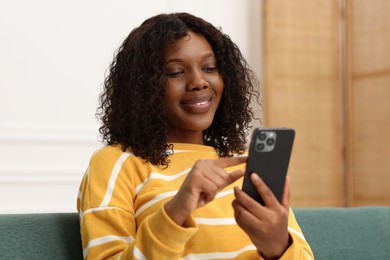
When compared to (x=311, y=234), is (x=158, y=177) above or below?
above

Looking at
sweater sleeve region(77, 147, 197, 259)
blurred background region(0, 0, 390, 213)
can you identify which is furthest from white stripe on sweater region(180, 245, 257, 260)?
blurred background region(0, 0, 390, 213)

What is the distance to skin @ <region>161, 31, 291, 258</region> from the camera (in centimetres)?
112

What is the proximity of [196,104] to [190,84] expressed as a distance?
43mm

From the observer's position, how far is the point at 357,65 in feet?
13.6

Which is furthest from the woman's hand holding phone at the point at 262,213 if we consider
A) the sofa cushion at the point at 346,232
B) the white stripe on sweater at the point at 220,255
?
the sofa cushion at the point at 346,232

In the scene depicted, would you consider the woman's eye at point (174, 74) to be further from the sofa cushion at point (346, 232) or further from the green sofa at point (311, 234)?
the sofa cushion at point (346, 232)

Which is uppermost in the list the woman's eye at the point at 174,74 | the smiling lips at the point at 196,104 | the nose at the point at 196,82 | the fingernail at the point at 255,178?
the woman's eye at the point at 174,74

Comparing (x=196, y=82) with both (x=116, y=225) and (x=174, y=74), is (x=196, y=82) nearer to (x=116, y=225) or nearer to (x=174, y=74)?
(x=174, y=74)

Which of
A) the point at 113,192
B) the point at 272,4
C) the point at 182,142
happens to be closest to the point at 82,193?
the point at 113,192

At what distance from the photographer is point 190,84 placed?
1422mm

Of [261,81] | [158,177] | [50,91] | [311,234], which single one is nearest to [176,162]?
[158,177]

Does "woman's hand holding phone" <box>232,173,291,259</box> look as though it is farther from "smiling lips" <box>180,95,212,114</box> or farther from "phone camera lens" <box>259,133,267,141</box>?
"smiling lips" <box>180,95,212,114</box>

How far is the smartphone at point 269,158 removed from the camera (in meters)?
1.14

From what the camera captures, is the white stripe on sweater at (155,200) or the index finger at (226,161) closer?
the index finger at (226,161)
